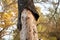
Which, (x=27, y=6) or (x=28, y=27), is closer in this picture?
(x=28, y=27)

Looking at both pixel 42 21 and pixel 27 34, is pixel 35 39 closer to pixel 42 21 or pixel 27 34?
pixel 27 34

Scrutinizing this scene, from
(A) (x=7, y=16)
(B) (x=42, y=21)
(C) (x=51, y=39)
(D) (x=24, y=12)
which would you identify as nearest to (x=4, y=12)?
(A) (x=7, y=16)

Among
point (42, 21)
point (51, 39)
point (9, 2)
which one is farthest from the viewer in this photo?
point (51, 39)

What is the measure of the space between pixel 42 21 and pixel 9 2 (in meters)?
1.91

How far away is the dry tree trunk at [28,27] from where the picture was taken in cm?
322

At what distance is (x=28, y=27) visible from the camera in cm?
325

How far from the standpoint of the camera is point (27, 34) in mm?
3215

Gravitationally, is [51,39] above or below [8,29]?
below

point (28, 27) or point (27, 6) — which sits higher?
point (27, 6)

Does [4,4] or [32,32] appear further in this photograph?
[4,4]

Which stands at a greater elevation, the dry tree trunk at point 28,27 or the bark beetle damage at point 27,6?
the bark beetle damage at point 27,6

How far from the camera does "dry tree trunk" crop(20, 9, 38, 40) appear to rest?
127 inches

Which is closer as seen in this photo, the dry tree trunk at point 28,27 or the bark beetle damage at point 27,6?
the dry tree trunk at point 28,27

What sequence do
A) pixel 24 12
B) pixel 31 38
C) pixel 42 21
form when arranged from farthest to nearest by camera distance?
pixel 42 21, pixel 24 12, pixel 31 38
